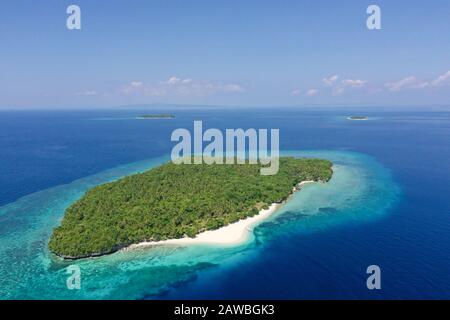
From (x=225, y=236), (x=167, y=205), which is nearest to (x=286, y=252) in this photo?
(x=225, y=236)

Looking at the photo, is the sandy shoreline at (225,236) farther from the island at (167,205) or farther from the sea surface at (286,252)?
the sea surface at (286,252)

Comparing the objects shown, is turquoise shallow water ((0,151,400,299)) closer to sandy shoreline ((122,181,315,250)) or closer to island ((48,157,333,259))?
sandy shoreline ((122,181,315,250))

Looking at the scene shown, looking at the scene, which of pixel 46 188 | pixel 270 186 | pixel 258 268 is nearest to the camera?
pixel 258 268

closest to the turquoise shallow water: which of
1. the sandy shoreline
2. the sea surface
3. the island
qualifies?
the sea surface

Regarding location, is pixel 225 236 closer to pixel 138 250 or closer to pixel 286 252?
pixel 286 252

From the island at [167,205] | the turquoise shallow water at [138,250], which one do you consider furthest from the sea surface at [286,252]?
the island at [167,205]
